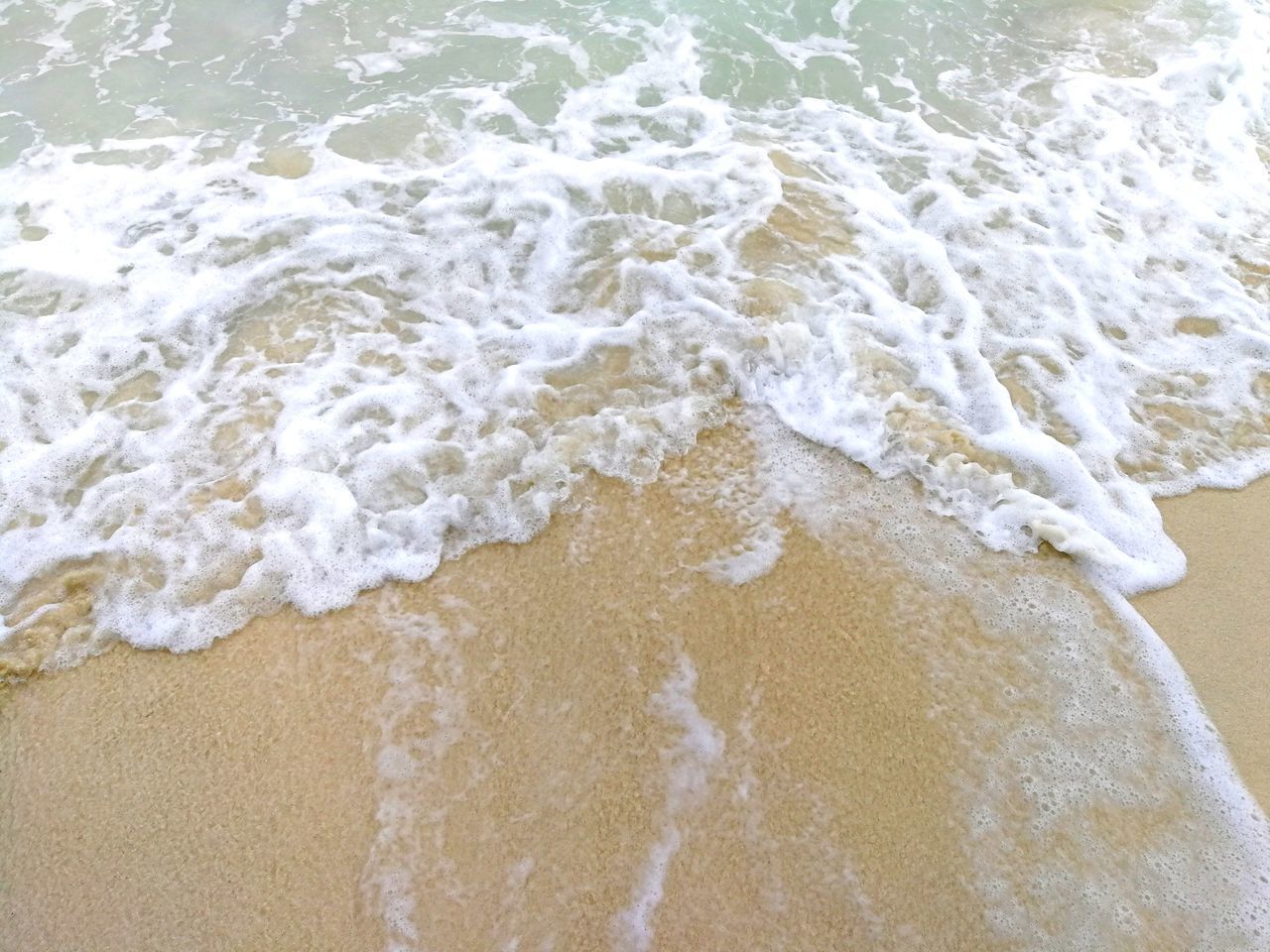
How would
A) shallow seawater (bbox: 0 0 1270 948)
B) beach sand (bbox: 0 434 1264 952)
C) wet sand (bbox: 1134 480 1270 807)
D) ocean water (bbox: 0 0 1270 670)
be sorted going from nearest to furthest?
beach sand (bbox: 0 434 1264 952), wet sand (bbox: 1134 480 1270 807), shallow seawater (bbox: 0 0 1270 948), ocean water (bbox: 0 0 1270 670)

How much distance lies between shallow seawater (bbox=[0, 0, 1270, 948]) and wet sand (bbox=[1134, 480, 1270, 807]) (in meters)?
0.10

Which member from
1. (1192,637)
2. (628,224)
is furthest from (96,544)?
(1192,637)

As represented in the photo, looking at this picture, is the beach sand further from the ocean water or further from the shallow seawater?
the ocean water

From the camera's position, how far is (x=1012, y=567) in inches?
→ 114

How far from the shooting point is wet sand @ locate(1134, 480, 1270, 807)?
8.24ft

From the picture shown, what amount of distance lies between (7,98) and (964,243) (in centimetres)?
567

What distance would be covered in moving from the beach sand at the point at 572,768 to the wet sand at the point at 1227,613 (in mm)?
32

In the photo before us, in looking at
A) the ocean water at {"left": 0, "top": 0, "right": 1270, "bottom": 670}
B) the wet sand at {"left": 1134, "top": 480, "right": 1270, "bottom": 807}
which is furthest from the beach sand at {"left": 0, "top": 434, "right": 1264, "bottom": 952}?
the ocean water at {"left": 0, "top": 0, "right": 1270, "bottom": 670}

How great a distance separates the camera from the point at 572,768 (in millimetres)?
2424

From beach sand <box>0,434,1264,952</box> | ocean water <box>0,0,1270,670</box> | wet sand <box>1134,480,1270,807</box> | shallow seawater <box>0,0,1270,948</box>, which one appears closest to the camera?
beach sand <box>0,434,1264,952</box>

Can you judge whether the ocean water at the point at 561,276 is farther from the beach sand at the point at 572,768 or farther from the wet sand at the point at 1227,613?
the beach sand at the point at 572,768

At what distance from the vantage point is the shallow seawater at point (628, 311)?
2.82m

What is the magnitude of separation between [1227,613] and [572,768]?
2.26 metres

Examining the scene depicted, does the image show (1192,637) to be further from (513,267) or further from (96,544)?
(96,544)
